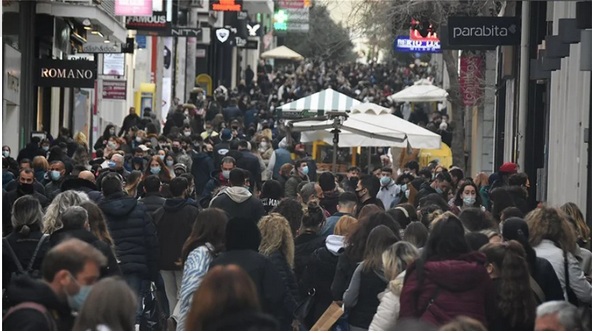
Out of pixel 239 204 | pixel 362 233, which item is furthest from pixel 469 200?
pixel 362 233

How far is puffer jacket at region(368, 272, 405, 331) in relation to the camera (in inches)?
378

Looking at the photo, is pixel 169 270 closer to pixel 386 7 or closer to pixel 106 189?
pixel 106 189

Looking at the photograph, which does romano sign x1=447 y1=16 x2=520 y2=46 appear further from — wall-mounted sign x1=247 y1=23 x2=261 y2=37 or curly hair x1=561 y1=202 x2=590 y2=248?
wall-mounted sign x1=247 y1=23 x2=261 y2=37

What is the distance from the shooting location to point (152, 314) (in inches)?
589

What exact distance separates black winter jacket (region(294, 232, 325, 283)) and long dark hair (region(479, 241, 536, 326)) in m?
3.44

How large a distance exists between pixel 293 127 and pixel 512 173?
9.70 metres

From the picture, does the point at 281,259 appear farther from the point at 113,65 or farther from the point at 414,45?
the point at 414,45

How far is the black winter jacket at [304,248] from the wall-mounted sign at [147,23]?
26223 mm

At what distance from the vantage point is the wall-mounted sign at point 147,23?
39406 millimetres

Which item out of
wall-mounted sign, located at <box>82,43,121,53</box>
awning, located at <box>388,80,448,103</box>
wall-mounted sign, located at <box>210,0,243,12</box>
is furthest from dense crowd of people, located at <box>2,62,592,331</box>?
wall-mounted sign, located at <box>210,0,243,12</box>

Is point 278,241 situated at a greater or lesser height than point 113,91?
lesser

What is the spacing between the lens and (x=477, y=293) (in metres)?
9.34

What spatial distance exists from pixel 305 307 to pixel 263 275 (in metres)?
1.28

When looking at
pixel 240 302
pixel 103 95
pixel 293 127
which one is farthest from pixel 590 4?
pixel 103 95
